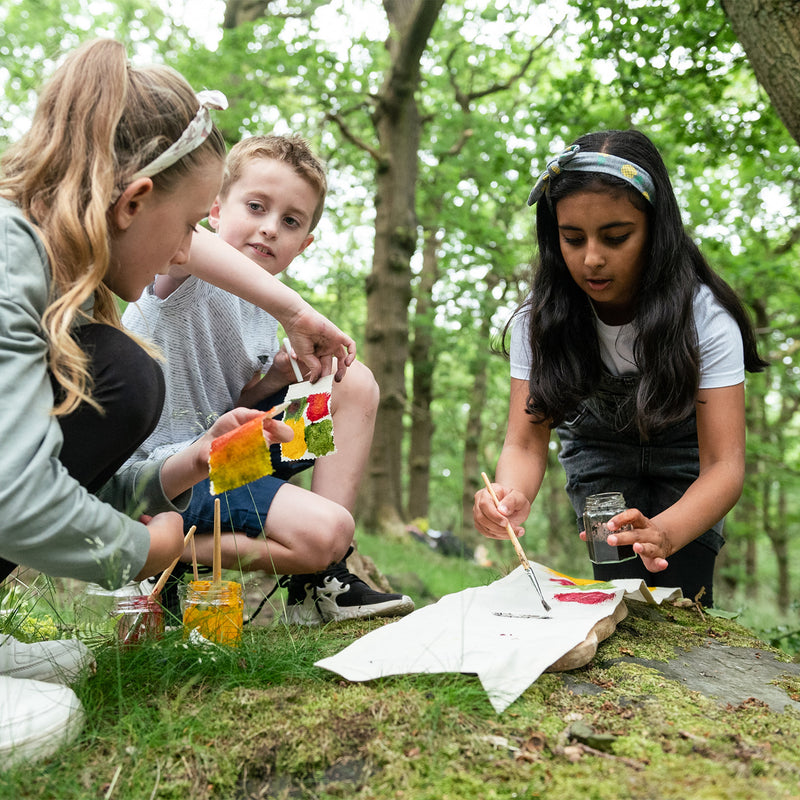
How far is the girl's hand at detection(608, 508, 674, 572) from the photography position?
7.42ft

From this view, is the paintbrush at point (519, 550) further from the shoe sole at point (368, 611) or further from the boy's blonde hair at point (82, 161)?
the boy's blonde hair at point (82, 161)

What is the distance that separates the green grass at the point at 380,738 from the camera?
1404 mm

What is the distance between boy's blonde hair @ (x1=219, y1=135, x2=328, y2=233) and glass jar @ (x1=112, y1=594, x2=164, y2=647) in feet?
5.41

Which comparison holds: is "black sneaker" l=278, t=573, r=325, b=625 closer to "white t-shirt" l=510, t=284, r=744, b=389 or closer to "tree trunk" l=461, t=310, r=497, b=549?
"white t-shirt" l=510, t=284, r=744, b=389

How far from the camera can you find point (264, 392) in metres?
2.83

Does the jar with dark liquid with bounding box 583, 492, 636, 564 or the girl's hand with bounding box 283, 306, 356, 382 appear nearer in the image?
the girl's hand with bounding box 283, 306, 356, 382

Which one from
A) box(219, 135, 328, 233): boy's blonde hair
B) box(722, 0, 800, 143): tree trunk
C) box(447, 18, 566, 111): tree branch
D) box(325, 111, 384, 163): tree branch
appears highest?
box(447, 18, 566, 111): tree branch

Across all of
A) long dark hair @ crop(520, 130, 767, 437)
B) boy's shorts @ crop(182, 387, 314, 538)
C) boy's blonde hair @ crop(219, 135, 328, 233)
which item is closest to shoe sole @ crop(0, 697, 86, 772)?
boy's shorts @ crop(182, 387, 314, 538)

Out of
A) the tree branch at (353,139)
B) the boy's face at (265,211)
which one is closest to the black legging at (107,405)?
the boy's face at (265,211)

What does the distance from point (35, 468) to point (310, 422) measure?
3.49 feet

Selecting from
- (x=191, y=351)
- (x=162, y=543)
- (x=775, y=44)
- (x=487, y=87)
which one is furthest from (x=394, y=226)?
(x=162, y=543)

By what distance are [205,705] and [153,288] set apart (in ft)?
5.01

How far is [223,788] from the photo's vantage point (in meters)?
1.47

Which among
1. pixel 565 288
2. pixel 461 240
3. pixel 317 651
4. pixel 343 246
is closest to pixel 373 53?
pixel 461 240
